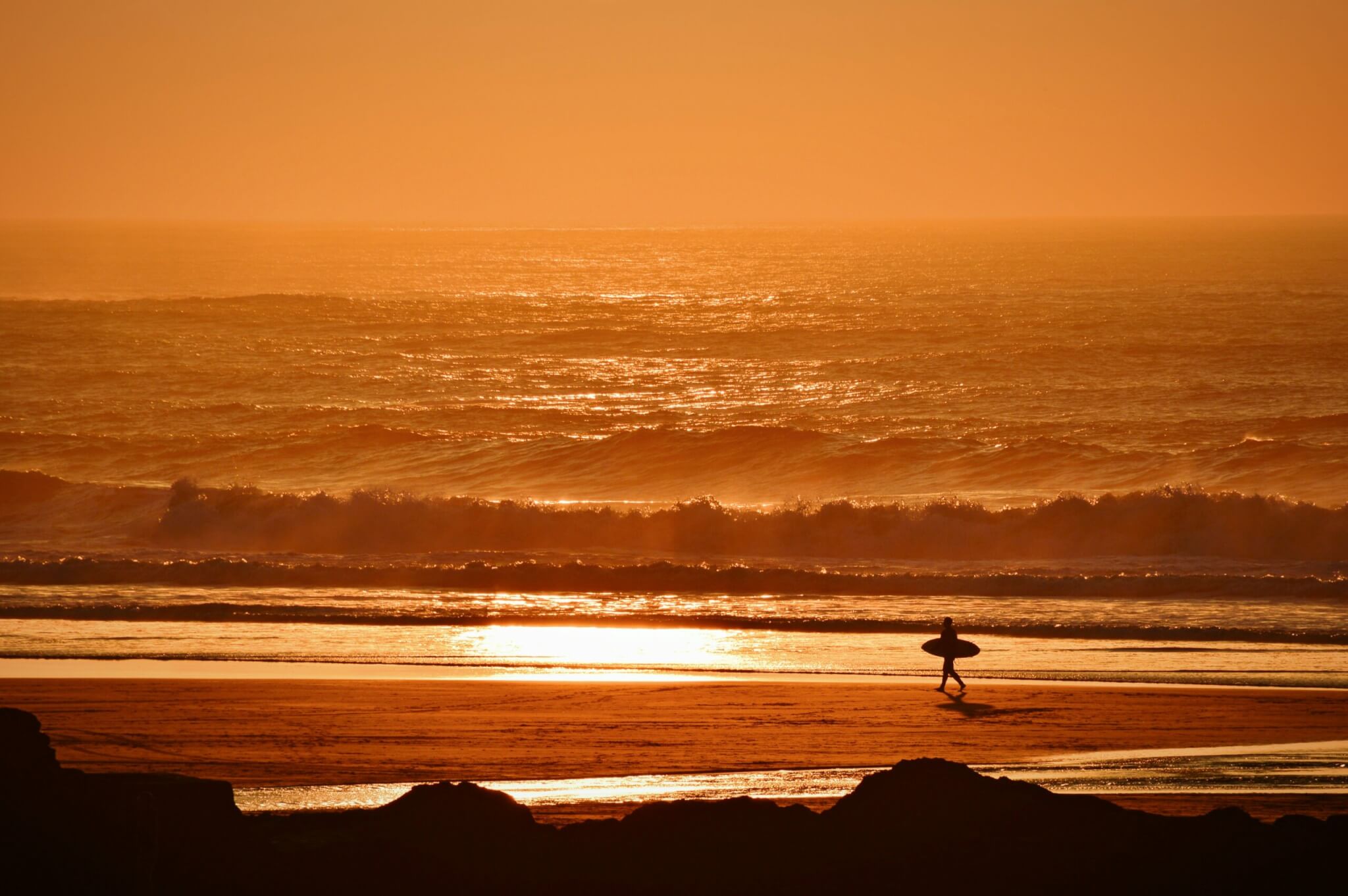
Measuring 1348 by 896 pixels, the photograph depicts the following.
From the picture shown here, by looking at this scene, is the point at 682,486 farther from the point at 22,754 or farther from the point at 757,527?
the point at 22,754

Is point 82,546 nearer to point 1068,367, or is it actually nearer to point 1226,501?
point 1226,501

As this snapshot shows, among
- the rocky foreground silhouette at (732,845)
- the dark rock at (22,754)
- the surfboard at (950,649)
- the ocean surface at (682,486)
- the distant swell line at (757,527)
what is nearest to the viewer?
the dark rock at (22,754)

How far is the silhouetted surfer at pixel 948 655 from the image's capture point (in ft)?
46.0

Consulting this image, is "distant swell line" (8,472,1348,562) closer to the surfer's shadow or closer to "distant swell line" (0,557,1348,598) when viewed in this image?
"distant swell line" (0,557,1348,598)

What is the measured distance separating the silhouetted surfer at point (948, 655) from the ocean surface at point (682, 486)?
1.07 meters

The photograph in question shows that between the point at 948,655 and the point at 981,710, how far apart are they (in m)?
1.03

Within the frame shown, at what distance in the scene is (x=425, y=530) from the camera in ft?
83.8

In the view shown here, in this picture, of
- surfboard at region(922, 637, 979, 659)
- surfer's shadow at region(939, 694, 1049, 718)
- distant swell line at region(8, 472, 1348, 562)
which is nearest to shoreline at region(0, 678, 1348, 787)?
surfer's shadow at region(939, 694, 1049, 718)

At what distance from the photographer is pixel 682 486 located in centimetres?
3066

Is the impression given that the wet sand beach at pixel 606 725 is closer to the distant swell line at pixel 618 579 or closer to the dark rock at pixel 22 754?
the dark rock at pixel 22 754

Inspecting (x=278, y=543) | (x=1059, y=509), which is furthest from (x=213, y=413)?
(x=1059, y=509)

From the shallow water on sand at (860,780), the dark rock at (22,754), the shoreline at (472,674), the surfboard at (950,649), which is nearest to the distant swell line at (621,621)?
the shoreline at (472,674)

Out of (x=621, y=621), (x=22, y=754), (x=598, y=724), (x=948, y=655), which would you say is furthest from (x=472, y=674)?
(x=22, y=754)

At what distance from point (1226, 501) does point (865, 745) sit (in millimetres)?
15028
